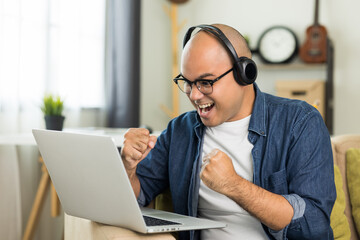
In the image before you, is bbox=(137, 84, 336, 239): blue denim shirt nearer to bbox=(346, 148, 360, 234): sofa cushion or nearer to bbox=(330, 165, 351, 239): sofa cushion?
bbox=(330, 165, 351, 239): sofa cushion

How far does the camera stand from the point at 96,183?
3.39 feet

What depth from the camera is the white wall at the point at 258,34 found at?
12.0 ft

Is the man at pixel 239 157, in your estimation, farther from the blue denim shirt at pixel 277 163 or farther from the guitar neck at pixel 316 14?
the guitar neck at pixel 316 14

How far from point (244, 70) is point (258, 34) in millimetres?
2721

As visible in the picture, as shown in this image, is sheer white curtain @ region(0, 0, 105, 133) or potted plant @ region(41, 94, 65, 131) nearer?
potted plant @ region(41, 94, 65, 131)

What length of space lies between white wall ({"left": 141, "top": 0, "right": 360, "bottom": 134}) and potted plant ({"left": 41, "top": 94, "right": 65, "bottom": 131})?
5.17 feet

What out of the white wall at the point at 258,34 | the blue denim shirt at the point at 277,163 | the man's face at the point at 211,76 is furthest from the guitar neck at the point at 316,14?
the man's face at the point at 211,76

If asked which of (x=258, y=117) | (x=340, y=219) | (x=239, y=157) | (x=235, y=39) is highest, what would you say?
(x=235, y=39)

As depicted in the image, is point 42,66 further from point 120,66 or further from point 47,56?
point 120,66

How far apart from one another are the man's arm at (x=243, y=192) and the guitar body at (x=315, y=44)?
2666mm

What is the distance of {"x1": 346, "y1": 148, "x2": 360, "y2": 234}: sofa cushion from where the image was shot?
157 cm

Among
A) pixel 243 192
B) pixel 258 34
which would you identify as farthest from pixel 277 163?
pixel 258 34

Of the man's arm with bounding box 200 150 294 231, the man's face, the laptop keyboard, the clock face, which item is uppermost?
the clock face

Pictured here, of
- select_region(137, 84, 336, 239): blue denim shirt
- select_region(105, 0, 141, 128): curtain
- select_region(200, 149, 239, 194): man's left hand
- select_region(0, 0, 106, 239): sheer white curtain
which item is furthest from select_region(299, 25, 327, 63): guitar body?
select_region(200, 149, 239, 194): man's left hand
